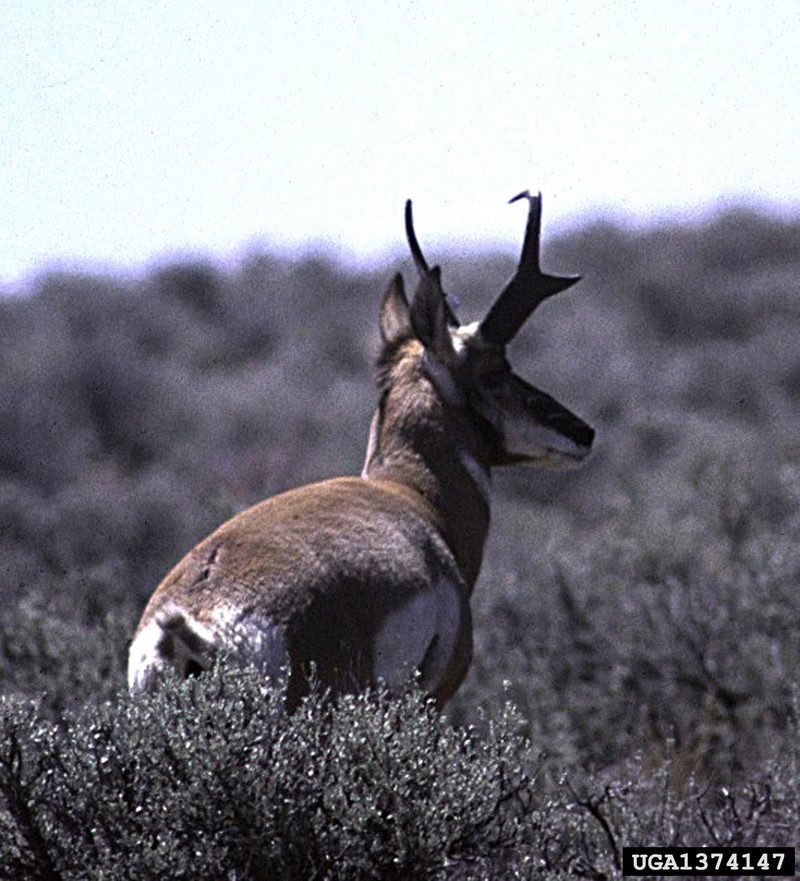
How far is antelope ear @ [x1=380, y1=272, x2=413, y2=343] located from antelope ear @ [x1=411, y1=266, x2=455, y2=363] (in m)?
0.17

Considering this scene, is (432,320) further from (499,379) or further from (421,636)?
(421,636)

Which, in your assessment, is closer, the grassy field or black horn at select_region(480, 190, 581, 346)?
the grassy field

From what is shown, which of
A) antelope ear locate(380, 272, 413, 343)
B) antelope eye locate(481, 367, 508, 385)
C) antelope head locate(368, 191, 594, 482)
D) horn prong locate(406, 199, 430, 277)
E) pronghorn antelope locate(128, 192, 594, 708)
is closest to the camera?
pronghorn antelope locate(128, 192, 594, 708)

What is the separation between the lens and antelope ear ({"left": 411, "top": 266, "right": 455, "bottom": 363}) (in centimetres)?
802

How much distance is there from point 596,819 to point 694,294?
2925 centimetres

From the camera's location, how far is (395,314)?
8.56 meters

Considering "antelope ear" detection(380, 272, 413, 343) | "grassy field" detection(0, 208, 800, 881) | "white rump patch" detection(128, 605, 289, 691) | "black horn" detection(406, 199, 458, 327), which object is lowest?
"grassy field" detection(0, 208, 800, 881)

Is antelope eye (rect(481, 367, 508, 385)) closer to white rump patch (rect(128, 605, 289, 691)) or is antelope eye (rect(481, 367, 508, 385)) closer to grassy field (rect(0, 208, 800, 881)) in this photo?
grassy field (rect(0, 208, 800, 881))

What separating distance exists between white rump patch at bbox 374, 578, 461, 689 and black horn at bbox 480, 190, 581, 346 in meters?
1.44

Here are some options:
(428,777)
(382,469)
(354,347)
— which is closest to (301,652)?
(428,777)

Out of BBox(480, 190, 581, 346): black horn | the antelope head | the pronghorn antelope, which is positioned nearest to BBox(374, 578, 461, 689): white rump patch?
the pronghorn antelope

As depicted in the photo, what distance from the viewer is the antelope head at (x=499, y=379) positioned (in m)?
8.28

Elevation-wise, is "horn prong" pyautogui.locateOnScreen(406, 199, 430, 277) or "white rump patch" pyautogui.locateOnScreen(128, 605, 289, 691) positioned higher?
"horn prong" pyautogui.locateOnScreen(406, 199, 430, 277)

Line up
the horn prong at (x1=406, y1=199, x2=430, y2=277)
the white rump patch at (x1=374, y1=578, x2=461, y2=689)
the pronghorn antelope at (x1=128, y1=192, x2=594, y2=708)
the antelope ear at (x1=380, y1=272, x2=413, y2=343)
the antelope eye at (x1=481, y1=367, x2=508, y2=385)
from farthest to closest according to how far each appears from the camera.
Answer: the antelope ear at (x1=380, y1=272, x2=413, y2=343)
the antelope eye at (x1=481, y1=367, x2=508, y2=385)
the horn prong at (x1=406, y1=199, x2=430, y2=277)
the white rump patch at (x1=374, y1=578, x2=461, y2=689)
the pronghorn antelope at (x1=128, y1=192, x2=594, y2=708)
